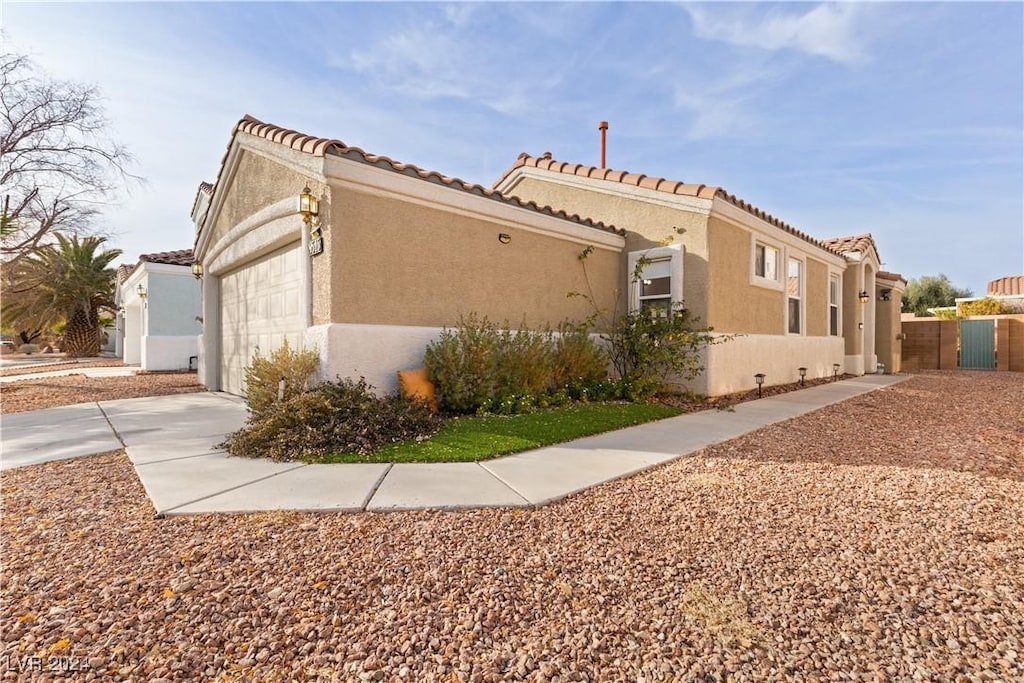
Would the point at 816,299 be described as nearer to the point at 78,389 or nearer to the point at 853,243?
the point at 853,243

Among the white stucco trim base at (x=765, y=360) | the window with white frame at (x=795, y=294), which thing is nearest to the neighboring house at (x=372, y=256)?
the white stucco trim base at (x=765, y=360)

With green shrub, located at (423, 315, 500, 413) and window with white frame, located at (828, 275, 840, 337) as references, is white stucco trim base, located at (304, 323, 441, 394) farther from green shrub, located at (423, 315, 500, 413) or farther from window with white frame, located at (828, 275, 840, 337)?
window with white frame, located at (828, 275, 840, 337)

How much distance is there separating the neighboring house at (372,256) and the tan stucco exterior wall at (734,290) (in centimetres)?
214

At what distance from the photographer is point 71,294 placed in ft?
75.6

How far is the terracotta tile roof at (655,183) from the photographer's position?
9594 millimetres

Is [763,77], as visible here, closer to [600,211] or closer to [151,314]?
[600,211]

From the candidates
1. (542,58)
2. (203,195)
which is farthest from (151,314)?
(542,58)

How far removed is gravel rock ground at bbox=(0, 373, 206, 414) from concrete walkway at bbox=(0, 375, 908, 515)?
144 centimetres

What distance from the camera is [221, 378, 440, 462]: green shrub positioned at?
5.16m

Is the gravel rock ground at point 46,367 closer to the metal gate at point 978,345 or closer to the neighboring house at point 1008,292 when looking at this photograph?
the metal gate at point 978,345

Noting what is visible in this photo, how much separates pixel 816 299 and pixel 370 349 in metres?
13.5

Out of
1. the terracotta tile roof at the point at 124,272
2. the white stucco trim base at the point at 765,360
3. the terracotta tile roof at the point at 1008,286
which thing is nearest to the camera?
the white stucco trim base at the point at 765,360

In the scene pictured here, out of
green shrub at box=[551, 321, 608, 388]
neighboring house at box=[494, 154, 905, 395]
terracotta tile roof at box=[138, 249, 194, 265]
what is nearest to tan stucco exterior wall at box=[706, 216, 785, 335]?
neighboring house at box=[494, 154, 905, 395]

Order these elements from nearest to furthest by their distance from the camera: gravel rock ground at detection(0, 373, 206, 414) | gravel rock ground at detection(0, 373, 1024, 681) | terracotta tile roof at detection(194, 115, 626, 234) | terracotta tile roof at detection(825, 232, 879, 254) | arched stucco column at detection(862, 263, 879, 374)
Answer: gravel rock ground at detection(0, 373, 1024, 681)
terracotta tile roof at detection(194, 115, 626, 234)
gravel rock ground at detection(0, 373, 206, 414)
terracotta tile roof at detection(825, 232, 879, 254)
arched stucco column at detection(862, 263, 879, 374)
